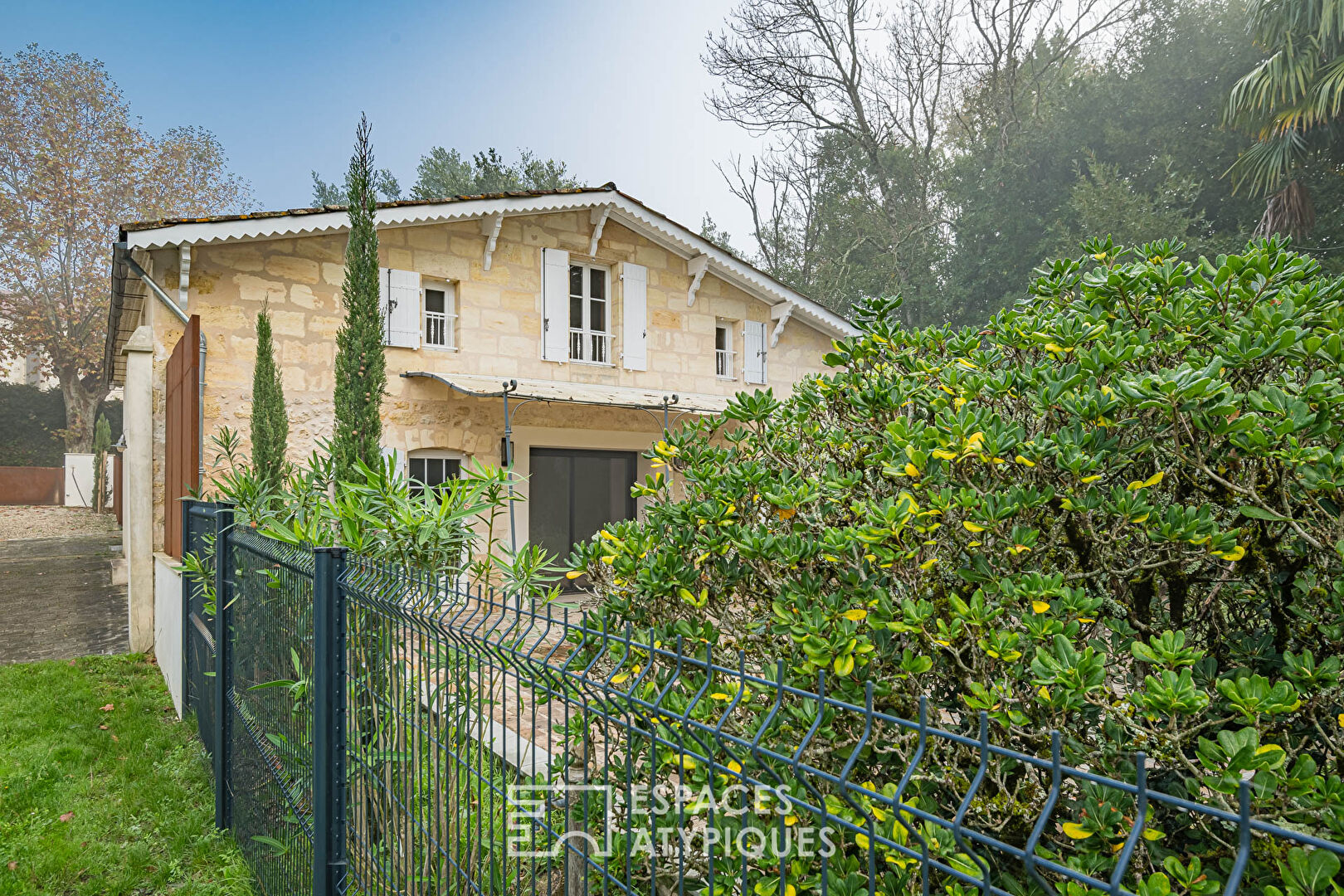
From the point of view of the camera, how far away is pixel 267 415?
7992mm

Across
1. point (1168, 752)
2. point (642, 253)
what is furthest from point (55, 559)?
point (1168, 752)

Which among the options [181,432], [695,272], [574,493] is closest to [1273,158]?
[695,272]

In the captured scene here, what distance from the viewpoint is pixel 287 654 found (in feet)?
9.70

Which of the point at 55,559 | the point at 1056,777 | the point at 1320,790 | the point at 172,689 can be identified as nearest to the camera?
the point at 1056,777

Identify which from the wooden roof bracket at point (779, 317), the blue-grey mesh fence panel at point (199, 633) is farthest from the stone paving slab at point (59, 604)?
the wooden roof bracket at point (779, 317)

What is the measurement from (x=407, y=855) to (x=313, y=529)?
4.66 ft

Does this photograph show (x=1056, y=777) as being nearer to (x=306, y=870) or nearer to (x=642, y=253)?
(x=306, y=870)

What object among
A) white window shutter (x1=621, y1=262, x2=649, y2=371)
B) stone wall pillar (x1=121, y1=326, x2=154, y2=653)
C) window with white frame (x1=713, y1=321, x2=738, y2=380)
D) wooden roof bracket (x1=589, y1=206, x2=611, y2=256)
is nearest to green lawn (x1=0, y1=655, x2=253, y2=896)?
stone wall pillar (x1=121, y1=326, x2=154, y2=653)

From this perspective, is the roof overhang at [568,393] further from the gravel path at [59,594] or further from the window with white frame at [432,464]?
the gravel path at [59,594]

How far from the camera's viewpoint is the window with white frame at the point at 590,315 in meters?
11.9

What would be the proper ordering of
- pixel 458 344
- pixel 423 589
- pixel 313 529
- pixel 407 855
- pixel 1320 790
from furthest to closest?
pixel 458 344 → pixel 313 529 → pixel 407 855 → pixel 423 589 → pixel 1320 790

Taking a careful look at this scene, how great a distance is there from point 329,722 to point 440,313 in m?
8.78

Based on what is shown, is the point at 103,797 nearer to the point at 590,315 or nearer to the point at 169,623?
the point at 169,623

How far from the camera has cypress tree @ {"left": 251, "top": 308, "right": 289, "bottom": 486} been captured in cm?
779
